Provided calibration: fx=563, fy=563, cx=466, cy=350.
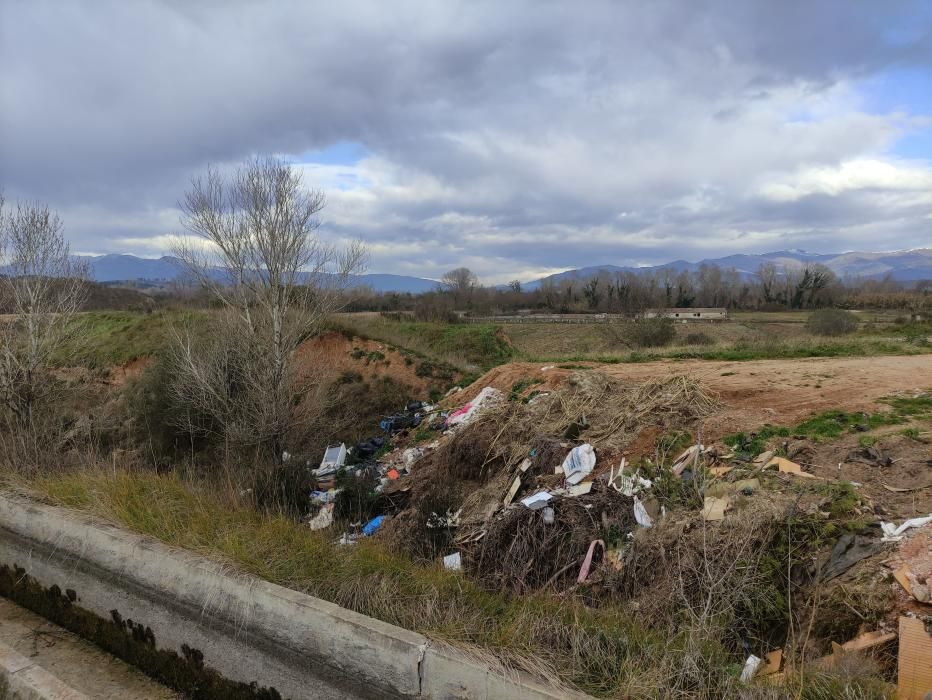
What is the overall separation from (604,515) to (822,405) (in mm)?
4130

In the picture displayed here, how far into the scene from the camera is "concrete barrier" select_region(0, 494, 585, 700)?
9.70 ft

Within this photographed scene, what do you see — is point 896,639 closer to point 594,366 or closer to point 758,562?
point 758,562

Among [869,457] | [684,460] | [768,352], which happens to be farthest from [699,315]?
[869,457]

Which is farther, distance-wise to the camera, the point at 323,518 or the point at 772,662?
the point at 323,518

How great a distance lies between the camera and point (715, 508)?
5.34 m

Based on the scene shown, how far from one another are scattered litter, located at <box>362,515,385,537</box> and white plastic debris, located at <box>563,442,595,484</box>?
2581mm

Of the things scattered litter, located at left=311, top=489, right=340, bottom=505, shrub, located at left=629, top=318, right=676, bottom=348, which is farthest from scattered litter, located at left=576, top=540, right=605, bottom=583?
shrub, located at left=629, top=318, right=676, bottom=348

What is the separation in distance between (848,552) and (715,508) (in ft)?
3.71

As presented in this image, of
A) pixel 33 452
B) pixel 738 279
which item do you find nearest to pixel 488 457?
pixel 33 452

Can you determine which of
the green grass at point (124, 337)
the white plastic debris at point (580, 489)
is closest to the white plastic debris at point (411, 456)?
the white plastic debris at point (580, 489)

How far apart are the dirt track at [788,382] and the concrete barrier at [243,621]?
19.4ft

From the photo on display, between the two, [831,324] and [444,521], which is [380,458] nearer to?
[444,521]

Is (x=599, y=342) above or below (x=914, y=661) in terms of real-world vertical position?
below

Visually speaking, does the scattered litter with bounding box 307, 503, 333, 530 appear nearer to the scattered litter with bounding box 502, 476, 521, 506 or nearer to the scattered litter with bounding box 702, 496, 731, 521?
the scattered litter with bounding box 502, 476, 521, 506
